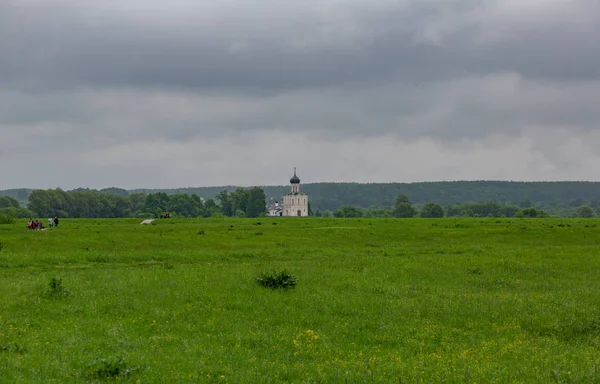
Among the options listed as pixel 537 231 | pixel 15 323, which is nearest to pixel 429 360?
pixel 15 323

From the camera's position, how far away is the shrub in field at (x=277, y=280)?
25.7 m

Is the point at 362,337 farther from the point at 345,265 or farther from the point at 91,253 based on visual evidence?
the point at 91,253

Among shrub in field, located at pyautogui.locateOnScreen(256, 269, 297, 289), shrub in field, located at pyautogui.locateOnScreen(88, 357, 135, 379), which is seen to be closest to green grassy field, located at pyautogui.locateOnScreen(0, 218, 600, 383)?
shrub in field, located at pyautogui.locateOnScreen(88, 357, 135, 379)

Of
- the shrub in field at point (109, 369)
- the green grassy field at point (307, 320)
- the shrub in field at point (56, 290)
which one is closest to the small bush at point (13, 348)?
the green grassy field at point (307, 320)

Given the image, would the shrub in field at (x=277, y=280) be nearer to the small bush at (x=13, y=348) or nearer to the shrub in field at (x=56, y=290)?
the shrub in field at (x=56, y=290)

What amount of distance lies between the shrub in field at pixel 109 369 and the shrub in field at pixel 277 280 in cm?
1188

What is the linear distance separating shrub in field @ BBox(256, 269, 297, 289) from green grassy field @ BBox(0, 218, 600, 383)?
0.49 m

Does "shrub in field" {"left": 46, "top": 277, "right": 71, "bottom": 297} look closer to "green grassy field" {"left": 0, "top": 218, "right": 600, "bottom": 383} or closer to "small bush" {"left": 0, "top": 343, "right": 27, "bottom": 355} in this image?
"green grassy field" {"left": 0, "top": 218, "right": 600, "bottom": 383}

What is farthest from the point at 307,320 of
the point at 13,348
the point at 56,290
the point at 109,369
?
the point at 56,290

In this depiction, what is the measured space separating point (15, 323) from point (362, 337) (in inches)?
417

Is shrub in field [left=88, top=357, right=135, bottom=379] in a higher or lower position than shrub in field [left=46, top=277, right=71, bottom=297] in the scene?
lower

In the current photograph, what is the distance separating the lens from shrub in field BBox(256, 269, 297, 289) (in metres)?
25.7

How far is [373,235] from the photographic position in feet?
189

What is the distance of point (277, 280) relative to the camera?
1016 inches
